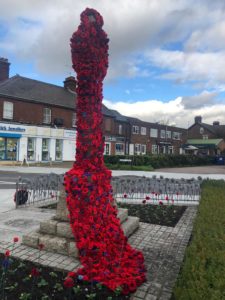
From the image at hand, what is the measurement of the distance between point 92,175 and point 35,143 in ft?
90.2

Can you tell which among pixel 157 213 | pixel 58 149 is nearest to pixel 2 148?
pixel 58 149

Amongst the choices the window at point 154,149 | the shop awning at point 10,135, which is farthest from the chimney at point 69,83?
the window at point 154,149

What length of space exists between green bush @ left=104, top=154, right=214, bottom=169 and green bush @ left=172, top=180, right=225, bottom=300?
22602mm

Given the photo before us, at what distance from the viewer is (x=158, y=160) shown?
2962 centimetres

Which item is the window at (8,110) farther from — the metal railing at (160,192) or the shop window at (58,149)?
the metal railing at (160,192)

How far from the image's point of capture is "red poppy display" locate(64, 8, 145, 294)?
182 inches

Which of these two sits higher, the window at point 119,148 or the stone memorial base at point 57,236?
the window at point 119,148

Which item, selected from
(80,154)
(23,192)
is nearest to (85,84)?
(80,154)

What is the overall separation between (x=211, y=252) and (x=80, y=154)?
3050 millimetres

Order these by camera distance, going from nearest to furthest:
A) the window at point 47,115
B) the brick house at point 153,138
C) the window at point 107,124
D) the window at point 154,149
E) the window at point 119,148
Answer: the window at point 47,115
the window at point 107,124
the window at point 119,148
the brick house at point 153,138
the window at point 154,149

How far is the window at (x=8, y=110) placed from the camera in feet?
94.5

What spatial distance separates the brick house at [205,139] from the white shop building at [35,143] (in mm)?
33450

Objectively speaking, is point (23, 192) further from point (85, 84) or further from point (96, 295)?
point (96, 295)

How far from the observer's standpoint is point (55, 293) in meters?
3.77
